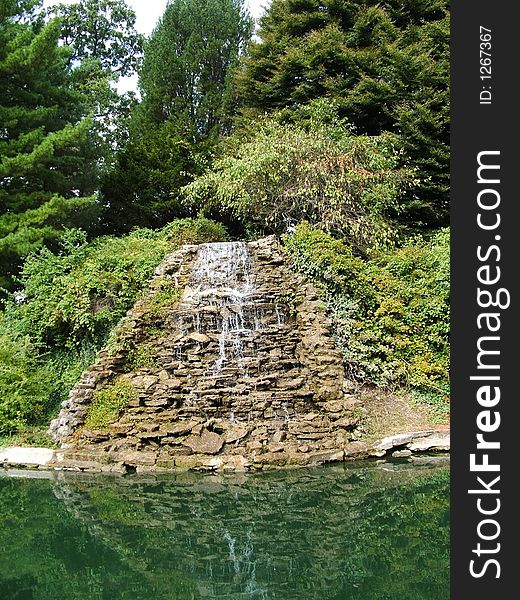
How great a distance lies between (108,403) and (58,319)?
6.84 feet

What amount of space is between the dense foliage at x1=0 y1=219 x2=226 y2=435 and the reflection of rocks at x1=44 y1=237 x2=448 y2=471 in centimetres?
55

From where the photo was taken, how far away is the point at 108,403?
26.1ft

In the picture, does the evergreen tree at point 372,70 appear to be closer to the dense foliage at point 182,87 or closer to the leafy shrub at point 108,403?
the dense foliage at point 182,87

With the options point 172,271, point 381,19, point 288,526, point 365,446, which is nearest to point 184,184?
point 172,271

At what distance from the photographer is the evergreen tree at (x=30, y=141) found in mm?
10523

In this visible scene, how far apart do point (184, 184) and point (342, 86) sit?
4.34 meters

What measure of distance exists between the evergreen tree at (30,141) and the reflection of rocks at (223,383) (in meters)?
2.69

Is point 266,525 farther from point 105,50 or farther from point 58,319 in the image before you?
point 105,50

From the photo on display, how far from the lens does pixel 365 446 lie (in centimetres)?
725

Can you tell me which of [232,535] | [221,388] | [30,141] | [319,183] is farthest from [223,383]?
[30,141]

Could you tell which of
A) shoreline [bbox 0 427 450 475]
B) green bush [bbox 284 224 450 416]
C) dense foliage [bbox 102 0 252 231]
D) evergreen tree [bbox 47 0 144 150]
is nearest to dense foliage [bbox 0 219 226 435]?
shoreline [bbox 0 427 450 475]

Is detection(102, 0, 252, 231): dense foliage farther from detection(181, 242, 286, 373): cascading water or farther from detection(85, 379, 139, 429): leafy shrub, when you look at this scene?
detection(85, 379, 139, 429): leafy shrub

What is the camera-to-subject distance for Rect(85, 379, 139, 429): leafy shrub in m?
7.78

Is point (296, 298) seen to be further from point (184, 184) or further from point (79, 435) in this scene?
point (184, 184)
